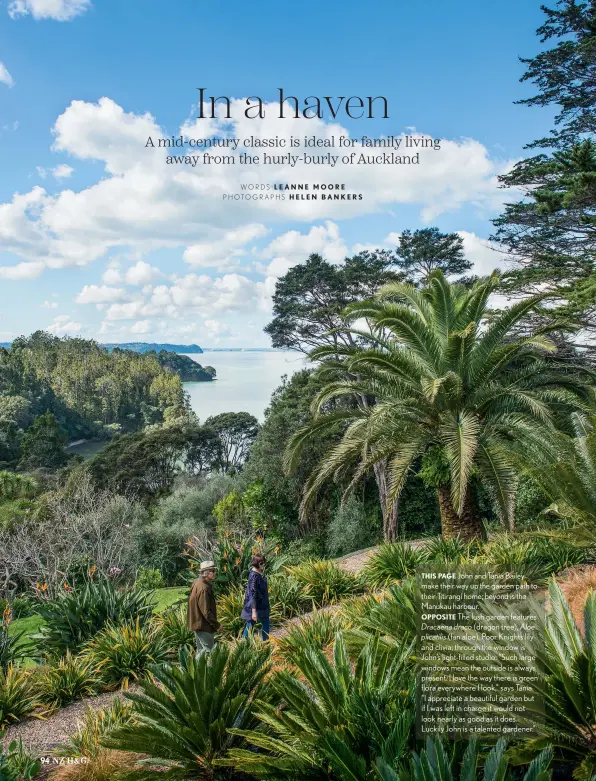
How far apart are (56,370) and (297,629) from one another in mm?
74129

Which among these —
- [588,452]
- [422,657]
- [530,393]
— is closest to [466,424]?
[530,393]

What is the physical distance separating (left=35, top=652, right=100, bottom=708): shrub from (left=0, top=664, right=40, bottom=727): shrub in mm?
111

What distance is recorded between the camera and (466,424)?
904 cm

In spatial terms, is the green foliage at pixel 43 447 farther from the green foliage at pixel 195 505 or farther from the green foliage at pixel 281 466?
the green foliage at pixel 281 466

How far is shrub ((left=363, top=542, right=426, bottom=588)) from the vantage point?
8492 mm

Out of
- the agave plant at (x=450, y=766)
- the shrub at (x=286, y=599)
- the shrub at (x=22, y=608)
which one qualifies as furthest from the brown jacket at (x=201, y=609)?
the shrub at (x=22, y=608)

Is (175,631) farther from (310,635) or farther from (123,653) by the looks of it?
(310,635)

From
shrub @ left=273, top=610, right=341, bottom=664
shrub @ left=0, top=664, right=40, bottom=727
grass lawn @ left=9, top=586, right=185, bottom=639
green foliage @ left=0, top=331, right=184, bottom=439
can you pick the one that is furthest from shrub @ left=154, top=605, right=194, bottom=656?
green foliage @ left=0, top=331, right=184, bottom=439

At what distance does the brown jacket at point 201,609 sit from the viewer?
616cm

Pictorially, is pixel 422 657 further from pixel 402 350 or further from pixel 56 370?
pixel 56 370

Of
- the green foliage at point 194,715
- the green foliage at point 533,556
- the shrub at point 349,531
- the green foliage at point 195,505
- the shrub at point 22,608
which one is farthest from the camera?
the green foliage at point 195,505

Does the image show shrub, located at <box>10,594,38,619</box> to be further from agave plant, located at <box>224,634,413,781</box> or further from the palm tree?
agave plant, located at <box>224,634,413,781</box>

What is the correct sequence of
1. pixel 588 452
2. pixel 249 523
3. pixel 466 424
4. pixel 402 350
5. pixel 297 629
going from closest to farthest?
pixel 297 629 < pixel 588 452 < pixel 466 424 < pixel 402 350 < pixel 249 523

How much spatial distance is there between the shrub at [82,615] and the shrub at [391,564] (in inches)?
126
